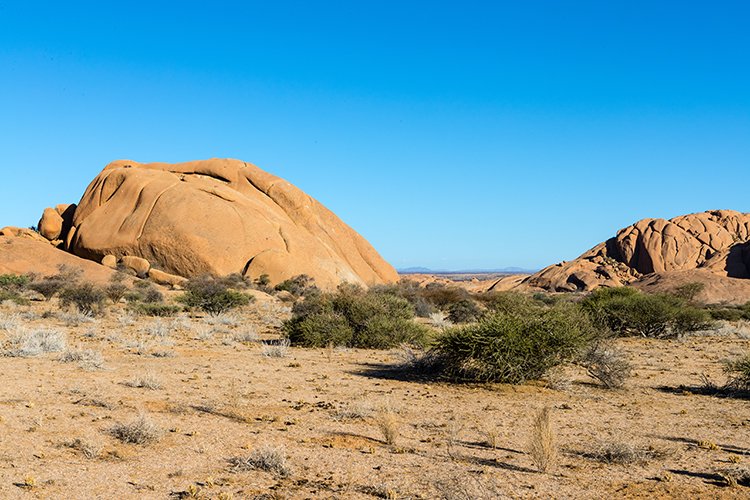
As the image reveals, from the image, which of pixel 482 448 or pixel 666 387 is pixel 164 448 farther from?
pixel 666 387

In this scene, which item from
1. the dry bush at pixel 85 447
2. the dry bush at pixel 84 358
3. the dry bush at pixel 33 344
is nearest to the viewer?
the dry bush at pixel 85 447

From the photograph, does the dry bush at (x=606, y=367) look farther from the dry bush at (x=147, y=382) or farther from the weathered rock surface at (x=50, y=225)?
the weathered rock surface at (x=50, y=225)

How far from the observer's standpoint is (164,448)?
6863 millimetres

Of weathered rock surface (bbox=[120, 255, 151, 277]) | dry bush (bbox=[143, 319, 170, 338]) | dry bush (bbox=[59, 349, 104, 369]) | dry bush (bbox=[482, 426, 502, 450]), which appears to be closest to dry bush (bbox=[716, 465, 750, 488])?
dry bush (bbox=[482, 426, 502, 450])

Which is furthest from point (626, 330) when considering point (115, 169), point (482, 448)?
point (115, 169)

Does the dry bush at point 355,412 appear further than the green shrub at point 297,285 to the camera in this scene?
No

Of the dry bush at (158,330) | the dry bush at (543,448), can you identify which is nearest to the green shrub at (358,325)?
the dry bush at (158,330)

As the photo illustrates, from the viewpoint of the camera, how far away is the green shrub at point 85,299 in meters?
23.6

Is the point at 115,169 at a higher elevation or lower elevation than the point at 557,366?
higher

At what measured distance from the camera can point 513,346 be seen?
11.2 metres

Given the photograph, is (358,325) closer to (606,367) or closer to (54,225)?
(606,367)

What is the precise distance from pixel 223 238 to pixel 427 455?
128 feet

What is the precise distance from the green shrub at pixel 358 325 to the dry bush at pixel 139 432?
948 cm

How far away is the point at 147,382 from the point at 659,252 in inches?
2452
